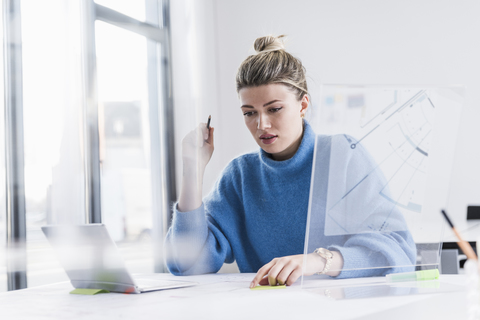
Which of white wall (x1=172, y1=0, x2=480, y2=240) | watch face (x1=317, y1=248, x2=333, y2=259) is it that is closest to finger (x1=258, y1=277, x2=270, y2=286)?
watch face (x1=317, y1=248, x2=333, y2=259)

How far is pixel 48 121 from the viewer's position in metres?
1.57

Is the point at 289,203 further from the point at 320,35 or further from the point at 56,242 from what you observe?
the point at 320,35

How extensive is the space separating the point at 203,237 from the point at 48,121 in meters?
0.81

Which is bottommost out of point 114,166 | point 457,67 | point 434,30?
point 114,166

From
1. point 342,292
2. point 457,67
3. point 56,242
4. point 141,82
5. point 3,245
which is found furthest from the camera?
point 457,67

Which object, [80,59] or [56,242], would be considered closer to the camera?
[56,242]

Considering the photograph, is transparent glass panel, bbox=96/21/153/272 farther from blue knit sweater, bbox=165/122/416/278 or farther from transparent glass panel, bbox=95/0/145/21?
blue knit sweater, bbox=165/122/416/278

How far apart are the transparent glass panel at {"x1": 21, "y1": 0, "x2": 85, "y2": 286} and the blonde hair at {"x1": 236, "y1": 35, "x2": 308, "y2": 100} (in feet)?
2.19

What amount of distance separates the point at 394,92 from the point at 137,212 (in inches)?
55.7

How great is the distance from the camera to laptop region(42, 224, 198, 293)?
695mm

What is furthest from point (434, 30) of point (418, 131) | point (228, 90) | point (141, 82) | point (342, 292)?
point (342, 292)

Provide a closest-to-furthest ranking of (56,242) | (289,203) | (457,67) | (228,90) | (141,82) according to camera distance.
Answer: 1. (56,242)
2. (289,203)
3. (141,82)
4. (228,90)
5. (457,67)

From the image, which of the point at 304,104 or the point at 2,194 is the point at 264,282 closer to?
the point at 304,104

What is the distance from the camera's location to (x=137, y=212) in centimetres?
191
